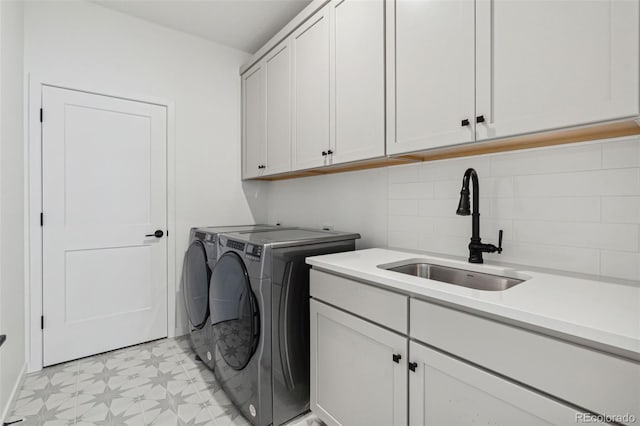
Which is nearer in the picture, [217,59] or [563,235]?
[563,235]

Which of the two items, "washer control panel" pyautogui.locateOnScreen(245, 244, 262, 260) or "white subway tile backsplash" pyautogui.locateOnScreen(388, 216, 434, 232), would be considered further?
"white subway tile backsplash" pyautogui.locateOnScreen(388, 216, 434, 232)

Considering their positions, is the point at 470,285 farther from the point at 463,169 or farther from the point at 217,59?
the point at 217,59

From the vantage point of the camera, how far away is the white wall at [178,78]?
7.40 feet

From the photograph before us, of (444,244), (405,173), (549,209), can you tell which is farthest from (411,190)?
(549,209)

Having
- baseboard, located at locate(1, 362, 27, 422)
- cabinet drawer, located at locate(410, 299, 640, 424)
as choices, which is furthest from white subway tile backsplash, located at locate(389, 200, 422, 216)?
baseboard, located at locate(1, 362, 27, 422)

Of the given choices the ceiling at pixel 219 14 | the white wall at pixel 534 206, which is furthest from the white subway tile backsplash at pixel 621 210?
the ceiling at pixel 219 14

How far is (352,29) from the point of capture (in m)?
1.78

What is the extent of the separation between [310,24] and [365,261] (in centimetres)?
164

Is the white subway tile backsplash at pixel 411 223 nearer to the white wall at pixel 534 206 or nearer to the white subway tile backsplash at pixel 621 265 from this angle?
the white wall at pixel 534 206

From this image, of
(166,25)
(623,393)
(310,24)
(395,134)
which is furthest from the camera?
(166,25)

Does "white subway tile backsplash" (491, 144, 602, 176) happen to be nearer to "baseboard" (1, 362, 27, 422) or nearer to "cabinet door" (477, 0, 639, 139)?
"cabinet door" (477, 0, 639, 139)

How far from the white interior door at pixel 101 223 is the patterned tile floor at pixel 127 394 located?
0.24m

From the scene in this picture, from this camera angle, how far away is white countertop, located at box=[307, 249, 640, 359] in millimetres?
730

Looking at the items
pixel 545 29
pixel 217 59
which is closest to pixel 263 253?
pixel 545 29
